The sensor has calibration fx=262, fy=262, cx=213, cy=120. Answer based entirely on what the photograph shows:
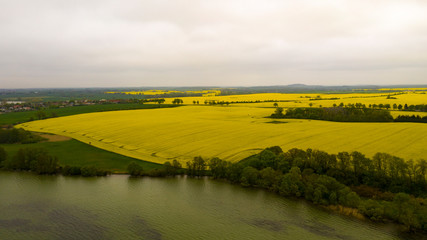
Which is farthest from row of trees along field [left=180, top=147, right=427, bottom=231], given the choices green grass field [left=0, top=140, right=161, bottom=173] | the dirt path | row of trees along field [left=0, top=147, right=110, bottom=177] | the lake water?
the dirt path

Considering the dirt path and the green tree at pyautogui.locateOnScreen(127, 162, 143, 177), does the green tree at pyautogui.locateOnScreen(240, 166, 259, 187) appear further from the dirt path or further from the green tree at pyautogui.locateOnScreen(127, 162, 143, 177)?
the dirt path

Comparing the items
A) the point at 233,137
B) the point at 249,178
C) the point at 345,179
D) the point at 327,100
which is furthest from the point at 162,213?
the point at 327,100

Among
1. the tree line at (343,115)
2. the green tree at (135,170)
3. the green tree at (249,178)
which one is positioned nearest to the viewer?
the green tree at (249,178)

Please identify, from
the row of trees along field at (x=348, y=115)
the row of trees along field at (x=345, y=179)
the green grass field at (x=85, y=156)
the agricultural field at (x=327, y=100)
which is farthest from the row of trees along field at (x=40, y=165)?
the agricultural field at (x=327, y=100)

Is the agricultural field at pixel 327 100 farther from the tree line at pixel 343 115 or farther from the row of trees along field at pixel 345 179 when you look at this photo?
the row of trees along field at pixel 345 179

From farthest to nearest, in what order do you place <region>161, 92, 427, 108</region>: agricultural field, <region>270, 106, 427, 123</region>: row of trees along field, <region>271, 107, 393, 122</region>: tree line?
<region>161, 92, 427, 108</region>: agricultural field < <region>271, 107, 393, 122</region>: tree line < <region>270, 106, 427, 123</region>: row of trees along field

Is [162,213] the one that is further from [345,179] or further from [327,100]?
[327,100]
